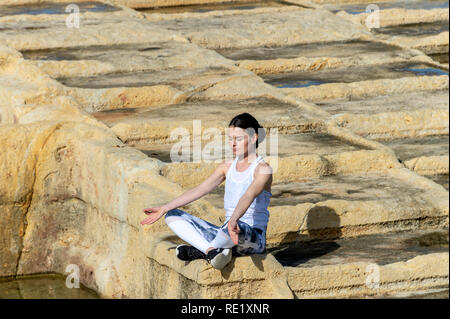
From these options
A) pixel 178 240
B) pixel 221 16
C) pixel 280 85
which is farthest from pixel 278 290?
pixel 221 16

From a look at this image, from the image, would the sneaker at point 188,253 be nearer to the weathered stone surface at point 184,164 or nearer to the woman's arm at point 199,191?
Answer: the weathered stone surface at point 184,164

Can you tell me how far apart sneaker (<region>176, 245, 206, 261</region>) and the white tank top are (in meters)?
0.39

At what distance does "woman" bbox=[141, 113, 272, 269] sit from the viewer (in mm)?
7824

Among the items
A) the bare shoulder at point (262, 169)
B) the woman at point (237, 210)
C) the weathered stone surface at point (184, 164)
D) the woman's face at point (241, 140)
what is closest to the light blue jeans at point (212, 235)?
the woman at point (237, 210)

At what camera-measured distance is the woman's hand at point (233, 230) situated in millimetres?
7684

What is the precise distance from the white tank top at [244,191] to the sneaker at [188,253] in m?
0.39

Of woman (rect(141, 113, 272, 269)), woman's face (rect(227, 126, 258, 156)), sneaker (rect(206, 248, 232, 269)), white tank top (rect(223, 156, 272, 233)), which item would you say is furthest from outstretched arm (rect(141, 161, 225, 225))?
sneaker (rect(206, 248, 232, 269))

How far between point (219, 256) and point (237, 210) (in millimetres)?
425

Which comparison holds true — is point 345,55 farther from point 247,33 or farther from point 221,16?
point 221,16

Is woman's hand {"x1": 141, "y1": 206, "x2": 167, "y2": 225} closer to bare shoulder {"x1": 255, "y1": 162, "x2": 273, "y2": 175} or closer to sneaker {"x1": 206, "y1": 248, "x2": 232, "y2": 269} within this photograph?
sneaker {"x1": 206, "y1": 248, "x2": 232, "y2": 269}

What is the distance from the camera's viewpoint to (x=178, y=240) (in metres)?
9.12

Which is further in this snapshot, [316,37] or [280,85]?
[316,37]

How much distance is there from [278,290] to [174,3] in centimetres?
1457

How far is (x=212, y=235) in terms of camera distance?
318 inches
